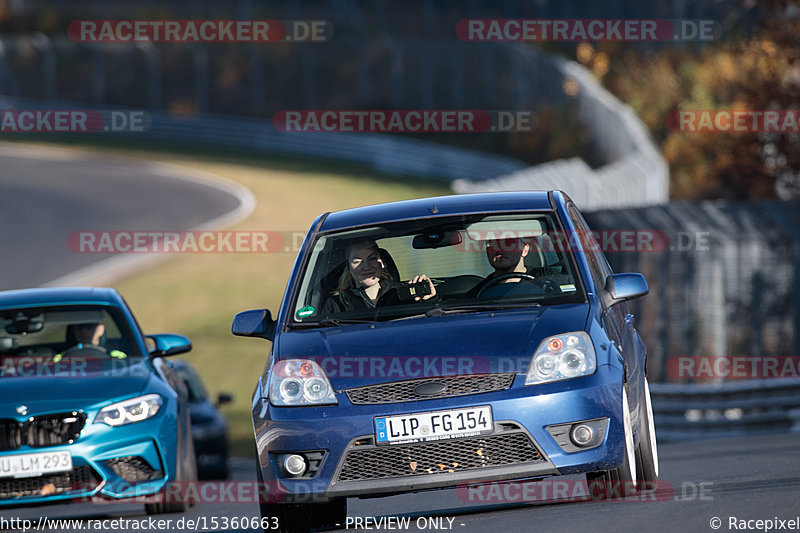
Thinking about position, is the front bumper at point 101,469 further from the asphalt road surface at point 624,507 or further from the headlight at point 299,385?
the headlight at point 299,385

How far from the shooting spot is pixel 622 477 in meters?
7.89

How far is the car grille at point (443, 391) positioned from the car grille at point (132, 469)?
3163 mm

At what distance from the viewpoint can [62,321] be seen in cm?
1148

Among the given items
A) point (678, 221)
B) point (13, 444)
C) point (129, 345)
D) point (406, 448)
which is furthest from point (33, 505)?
point (678, 221)

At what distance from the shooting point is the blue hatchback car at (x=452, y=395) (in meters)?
7.48

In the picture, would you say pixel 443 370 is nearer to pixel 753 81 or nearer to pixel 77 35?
pixel 753 81

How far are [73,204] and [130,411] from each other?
102 feet

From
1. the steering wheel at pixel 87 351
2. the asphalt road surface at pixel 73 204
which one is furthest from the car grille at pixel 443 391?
the asphalt road surface at pixel 73 204

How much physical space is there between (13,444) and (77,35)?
189 ft

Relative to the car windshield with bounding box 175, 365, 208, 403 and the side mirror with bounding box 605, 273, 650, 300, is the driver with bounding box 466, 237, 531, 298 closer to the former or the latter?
the side mirror with bounding box 605, 273, 650, 300

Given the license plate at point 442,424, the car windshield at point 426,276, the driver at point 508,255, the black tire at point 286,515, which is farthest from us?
the driver at point 508,255

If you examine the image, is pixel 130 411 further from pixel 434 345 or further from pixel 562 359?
pixel 562 359

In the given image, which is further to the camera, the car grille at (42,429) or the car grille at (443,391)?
the car grille at (42,429)

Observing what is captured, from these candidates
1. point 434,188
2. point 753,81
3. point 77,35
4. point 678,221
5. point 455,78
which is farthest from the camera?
point 77,35
